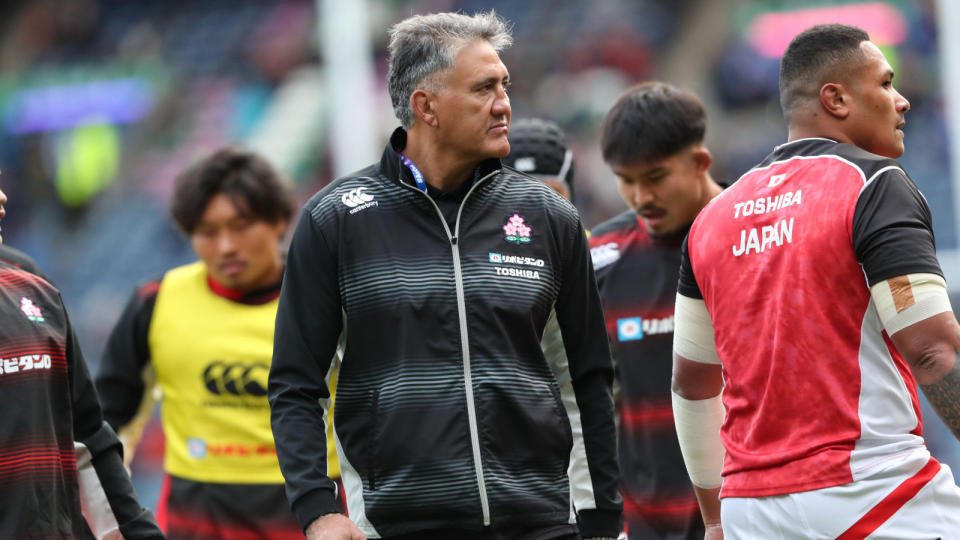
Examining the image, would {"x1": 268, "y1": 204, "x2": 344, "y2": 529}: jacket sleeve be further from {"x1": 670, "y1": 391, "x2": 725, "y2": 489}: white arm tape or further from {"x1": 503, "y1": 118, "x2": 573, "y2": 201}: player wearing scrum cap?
{"x1": 503, "y1": 118, "x2": 573, "y2": 201}: player wearing scrum cap

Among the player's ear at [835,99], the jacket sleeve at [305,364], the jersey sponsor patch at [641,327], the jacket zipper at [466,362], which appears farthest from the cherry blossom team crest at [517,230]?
the jersey sponsor patch at [641,327]

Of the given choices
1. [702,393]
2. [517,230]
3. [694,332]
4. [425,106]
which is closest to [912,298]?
[694,332]

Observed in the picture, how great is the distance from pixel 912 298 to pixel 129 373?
10.8ft

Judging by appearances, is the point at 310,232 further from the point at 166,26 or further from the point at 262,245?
the point at 166,26

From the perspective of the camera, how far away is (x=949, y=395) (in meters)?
3.17

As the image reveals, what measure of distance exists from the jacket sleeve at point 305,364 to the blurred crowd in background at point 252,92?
10.4 m

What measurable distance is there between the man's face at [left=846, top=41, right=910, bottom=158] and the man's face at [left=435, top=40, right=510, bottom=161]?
2.99 ft

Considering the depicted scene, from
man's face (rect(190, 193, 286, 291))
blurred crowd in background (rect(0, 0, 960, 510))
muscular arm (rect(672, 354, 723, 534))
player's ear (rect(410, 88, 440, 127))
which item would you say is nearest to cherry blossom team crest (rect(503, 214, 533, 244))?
player's ear (rect(410, 88, 440, 127))

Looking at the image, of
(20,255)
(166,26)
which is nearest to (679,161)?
(20,255)

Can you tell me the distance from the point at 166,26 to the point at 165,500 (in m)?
17.4

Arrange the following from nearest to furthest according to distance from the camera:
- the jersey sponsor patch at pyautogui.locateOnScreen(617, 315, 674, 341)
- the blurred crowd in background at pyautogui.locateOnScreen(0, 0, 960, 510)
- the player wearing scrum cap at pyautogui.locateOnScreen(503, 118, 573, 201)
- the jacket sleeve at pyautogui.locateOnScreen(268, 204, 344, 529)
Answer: the jacket sleeve at pyautogui.locateOnScreen(268, 204, 344, 529) < the jersey sponsor patch at pyautogui.locateOnScreen(617, 315, 674, 341) < the player wearing scrum cap at pyautogui.locateOnScreen(503, 118, 573, 201) < the blurred crowd in background at pyautogui.locateOnScreen(0, 0, 960, 510)

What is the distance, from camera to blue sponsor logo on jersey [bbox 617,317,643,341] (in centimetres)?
487

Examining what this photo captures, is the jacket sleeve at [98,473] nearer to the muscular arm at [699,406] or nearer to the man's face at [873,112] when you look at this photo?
the muscular arm at [699,406]

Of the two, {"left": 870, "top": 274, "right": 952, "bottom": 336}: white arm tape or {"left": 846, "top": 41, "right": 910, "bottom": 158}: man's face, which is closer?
{"left": 870, "top": 274, "right": 952, "bottom": 336}: white arm tape
